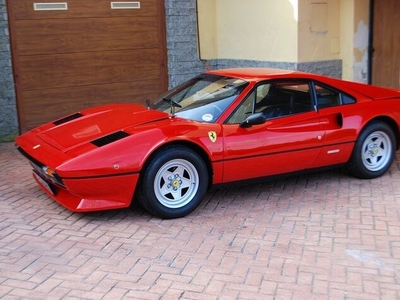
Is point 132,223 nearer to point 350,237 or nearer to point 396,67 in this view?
point 350,237

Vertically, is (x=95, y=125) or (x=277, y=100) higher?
(x=277, y=100)

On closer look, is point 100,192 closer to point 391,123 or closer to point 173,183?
point 173,183

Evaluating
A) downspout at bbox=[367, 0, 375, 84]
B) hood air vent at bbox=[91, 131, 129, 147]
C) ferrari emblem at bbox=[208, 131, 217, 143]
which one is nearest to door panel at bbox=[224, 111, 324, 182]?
ferrari emblem at bbox=[208, 131, 217, 143]

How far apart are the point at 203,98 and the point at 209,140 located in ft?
2.32

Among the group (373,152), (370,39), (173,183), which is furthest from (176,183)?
(370,39)

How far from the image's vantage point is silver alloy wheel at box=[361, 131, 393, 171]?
6.07m

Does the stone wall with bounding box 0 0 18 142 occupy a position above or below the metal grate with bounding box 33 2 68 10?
below

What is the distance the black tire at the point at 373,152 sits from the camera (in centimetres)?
597

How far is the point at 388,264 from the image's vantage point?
4.02m

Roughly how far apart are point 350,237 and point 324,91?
1929 mm

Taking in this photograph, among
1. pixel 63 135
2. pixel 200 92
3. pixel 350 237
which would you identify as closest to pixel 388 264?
pixel 350 237

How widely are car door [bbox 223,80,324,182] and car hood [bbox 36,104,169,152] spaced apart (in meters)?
0.79

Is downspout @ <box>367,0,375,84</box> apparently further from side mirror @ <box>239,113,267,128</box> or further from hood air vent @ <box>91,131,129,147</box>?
hood air vent @ <box>91,131,129,147</box>

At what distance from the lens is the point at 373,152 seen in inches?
242
